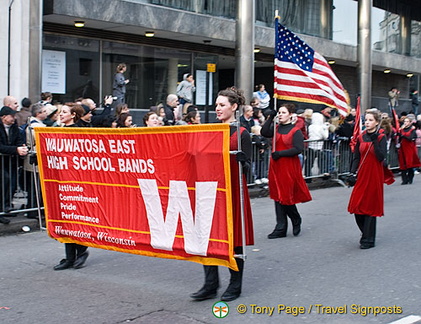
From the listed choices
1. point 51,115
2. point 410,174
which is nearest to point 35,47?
point 51,115

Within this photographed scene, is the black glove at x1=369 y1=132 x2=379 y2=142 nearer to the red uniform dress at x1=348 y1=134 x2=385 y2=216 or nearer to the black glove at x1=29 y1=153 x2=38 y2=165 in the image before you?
the red uniform dress at x1=348 y1=134 x2=385 y2=216

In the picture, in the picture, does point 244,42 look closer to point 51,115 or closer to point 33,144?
point 51,115

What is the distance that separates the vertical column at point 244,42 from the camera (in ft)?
68.4

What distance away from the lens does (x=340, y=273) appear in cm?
725

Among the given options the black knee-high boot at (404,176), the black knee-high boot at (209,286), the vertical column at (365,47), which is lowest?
the black knee-high boot at (209,286)

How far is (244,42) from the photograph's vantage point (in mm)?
20953

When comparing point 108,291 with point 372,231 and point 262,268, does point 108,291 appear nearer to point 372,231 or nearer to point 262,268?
point 262,268

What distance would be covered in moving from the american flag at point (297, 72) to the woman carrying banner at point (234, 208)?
3422 mm

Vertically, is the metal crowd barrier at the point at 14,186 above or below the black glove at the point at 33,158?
below

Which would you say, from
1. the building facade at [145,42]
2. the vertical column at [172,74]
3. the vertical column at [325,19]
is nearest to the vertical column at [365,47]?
the building facade at [145,42]

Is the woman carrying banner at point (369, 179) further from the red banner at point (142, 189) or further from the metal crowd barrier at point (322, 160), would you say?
the metal crowd barrier at point (322, 160)

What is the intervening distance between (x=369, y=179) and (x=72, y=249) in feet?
13.1

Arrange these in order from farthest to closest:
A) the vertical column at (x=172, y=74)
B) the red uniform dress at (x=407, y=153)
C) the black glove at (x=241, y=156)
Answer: the vertical column at (x=172, y=74)
the red uniform dress at (x=407, y=153)
the black glove at (x=241, y=156)

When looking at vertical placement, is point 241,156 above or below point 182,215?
above
